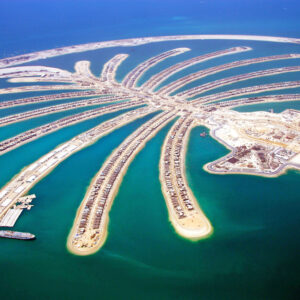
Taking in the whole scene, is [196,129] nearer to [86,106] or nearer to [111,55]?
[86,106]

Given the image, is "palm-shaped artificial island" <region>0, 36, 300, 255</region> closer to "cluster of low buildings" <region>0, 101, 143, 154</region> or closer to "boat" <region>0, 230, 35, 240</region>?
"cluster of low buildings" <region>0, 101, 143, 154</region>

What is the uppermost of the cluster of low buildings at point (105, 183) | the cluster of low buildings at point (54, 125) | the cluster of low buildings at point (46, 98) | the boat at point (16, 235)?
the cluster of low buildings at point (46, 98)

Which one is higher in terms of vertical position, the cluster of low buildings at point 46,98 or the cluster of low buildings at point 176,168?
the cluster of low buildings at point 46,98

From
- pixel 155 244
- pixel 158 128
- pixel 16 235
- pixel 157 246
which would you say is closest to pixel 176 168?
pixel 158 128

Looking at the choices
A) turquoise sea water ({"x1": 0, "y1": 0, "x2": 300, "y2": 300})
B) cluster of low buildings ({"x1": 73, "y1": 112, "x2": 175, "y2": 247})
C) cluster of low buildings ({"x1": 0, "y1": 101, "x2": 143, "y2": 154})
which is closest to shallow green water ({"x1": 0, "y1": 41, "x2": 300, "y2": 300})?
turquoise sea water ({"x1": 0, "y1": 0, "x2": 300, "y2": 300})

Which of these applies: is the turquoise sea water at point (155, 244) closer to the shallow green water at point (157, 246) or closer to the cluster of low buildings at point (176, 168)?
the shallow green water at point (157, 246)

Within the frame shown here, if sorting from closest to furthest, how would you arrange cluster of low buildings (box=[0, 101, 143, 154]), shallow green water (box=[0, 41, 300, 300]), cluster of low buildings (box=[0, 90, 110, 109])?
shallow green water (box=[0, 41, 300, 300])
cluster of low buildings (box=[0, 101, 143, 154])
cluster of low buildings (box=[0, 90, 110, 109])

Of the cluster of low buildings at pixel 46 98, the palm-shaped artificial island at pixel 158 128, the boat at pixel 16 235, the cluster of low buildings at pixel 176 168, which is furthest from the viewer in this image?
the cluster of low buildings at pixel 46 98

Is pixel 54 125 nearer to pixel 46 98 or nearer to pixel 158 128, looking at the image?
pixel 46 98

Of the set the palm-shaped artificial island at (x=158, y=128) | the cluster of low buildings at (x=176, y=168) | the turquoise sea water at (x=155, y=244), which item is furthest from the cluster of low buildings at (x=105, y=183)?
the cluster of low buildings at (x=176, y=168)
